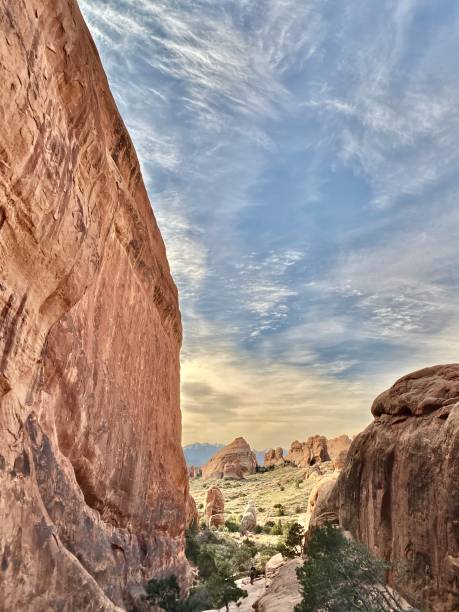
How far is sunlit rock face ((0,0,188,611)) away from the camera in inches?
405

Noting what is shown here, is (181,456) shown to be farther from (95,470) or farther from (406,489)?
(406,489)

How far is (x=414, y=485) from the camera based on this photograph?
19.4 meters

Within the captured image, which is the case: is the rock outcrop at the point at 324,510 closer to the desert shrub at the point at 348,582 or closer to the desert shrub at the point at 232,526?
the desert shrub at the point at 348,582

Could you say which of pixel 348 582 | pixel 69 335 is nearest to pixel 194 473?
pixel 348 582

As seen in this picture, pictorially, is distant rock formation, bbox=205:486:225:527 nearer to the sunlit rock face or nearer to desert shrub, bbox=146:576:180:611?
the sunlit rock face

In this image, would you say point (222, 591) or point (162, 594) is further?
point (222, 591)

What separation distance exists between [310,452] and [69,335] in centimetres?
13636

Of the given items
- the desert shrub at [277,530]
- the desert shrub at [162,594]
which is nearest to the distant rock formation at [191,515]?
the desert shrub at [277,530]

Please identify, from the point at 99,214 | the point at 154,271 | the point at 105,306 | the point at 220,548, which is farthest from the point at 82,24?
the point at 220,548

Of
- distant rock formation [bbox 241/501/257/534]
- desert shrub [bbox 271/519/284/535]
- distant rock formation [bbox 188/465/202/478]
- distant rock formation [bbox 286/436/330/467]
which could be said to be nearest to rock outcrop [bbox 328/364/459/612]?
desert shrub [bbox 271/519/284/535]

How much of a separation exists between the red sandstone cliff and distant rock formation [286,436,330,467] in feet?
386

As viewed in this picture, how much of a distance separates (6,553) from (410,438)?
18041mm

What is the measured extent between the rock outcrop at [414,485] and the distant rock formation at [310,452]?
118m

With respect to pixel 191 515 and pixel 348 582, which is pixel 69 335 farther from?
pixel 191 515
